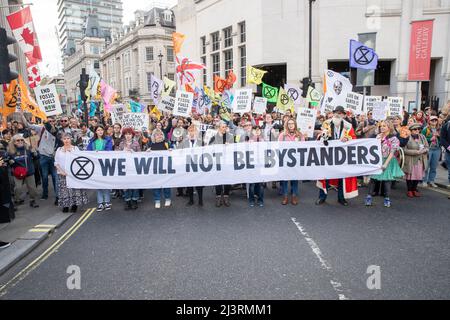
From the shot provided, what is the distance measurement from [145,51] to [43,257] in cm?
5691

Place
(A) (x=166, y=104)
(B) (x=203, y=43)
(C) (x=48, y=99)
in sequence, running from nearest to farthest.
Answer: (C) (x=48, y=99) → (A) (x=166, y=104) → (B) (x=203, y=43)

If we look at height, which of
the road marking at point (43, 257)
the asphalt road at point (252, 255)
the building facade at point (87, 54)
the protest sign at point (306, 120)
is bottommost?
the road marking at point (43, 257)

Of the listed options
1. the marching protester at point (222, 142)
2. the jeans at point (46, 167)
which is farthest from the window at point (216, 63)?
the marching protester at point (222, 142)

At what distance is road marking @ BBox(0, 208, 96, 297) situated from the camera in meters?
4.25

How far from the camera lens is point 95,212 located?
288 inches

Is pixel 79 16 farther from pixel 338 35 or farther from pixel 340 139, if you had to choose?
pixel 340 139

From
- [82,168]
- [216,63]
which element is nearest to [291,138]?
[82,168]

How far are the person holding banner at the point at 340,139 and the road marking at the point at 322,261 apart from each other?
5.03ft

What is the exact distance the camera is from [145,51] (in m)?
57.1

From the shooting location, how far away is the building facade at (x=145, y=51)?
56062mm

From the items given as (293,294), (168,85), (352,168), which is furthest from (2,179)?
(168,85)

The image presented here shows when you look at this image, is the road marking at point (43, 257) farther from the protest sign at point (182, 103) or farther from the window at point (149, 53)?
the window at point (149, 53)

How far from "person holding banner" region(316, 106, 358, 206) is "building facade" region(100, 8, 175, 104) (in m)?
47.3

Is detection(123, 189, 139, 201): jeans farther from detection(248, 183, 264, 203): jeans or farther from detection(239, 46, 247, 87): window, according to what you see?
detection(239, 46, 247, 87): window
